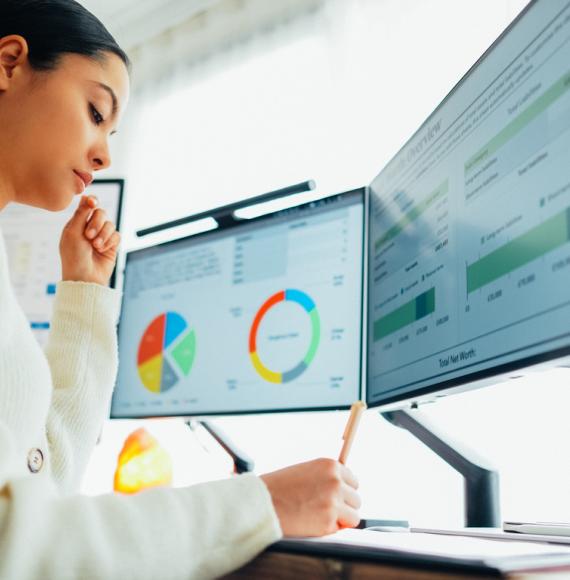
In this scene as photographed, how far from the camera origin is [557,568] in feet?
1.29

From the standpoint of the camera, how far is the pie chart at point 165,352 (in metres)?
1.38

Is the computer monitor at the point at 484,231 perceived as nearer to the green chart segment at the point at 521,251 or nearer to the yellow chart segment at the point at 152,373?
the green chart segment at the point at 521,251

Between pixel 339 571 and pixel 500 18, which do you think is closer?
pixel 339 571

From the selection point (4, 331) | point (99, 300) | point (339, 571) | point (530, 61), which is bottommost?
point (339, 571)

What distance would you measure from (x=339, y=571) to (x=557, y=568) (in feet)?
0.42

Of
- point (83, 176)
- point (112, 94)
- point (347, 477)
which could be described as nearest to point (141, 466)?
point (83, 176)

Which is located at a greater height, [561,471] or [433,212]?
[433,212]

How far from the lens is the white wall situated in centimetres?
115

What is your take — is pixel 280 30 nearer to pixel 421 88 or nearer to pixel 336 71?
pixel 336 71

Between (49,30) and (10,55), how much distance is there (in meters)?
0.07

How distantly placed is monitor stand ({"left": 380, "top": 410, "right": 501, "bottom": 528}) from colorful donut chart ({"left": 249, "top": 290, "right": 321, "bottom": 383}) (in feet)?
0.82

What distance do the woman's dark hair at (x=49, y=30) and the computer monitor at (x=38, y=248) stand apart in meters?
0.94

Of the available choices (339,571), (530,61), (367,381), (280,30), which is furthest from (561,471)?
(280,30)

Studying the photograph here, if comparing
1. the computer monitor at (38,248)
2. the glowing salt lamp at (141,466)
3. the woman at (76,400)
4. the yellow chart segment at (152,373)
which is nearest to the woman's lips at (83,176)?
the woman at (76,400)
